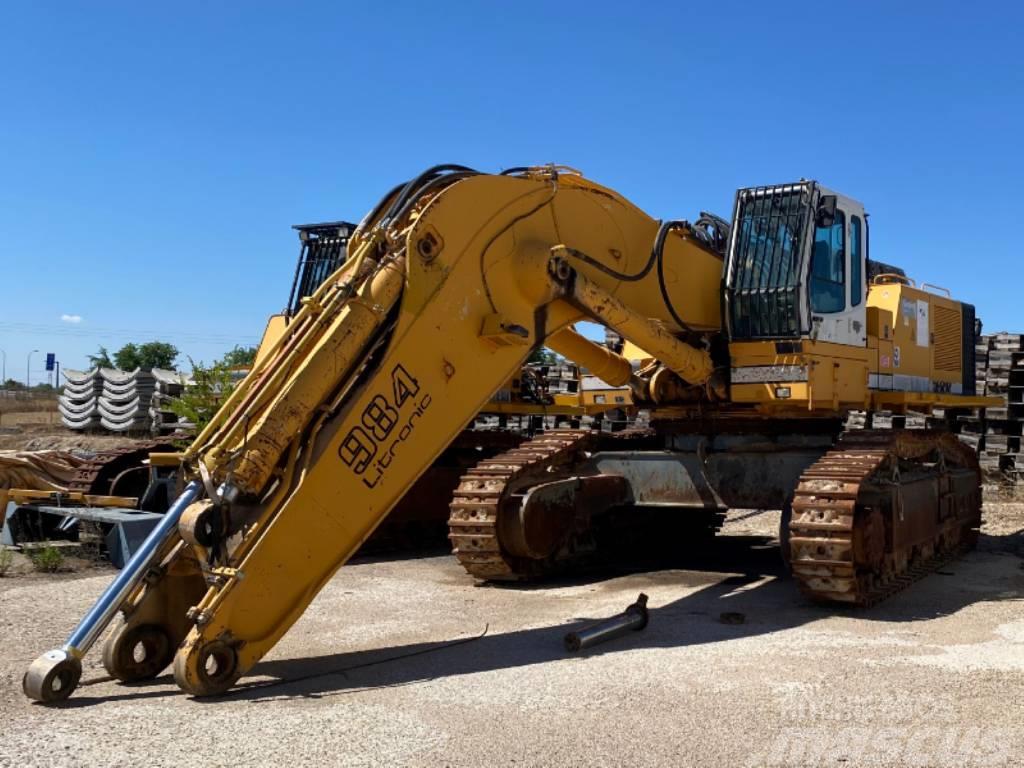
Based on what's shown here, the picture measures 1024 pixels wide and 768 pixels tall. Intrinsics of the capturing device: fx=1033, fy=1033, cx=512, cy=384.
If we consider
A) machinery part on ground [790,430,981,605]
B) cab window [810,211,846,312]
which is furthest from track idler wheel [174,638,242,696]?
cab window [810,211,846,312]

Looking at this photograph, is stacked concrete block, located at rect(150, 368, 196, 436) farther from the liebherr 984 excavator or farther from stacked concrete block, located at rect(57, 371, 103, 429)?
the liebherr 984 excavator

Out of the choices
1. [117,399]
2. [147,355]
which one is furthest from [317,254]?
[147,355]

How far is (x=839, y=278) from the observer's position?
9875 mm

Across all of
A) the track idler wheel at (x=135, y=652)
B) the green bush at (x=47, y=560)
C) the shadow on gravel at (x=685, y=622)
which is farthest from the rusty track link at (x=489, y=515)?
the green bush at (x=47, y=560)

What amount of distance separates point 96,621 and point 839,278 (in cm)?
723

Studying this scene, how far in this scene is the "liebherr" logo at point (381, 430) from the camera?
645 cm

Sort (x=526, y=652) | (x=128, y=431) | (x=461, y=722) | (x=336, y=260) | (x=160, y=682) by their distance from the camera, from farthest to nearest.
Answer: (x=128, y=431) < (x=336, y=260) < (x=526, y=652) < (x=160, y=682) < (x=461, y=722)

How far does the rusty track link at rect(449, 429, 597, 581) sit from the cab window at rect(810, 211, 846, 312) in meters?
3.01

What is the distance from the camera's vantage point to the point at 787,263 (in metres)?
9.22

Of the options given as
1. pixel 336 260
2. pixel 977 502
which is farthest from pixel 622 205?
pixel 977 502

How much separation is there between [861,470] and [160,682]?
18.3 ft

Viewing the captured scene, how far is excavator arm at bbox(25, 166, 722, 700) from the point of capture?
19.5 ft

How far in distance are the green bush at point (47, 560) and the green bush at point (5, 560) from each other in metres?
0.25

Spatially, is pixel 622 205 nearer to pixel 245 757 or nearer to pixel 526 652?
pixel 526 652
